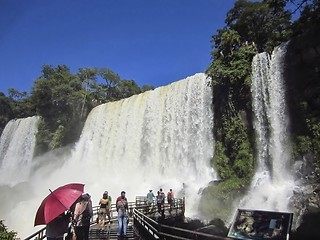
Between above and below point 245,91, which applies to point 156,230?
below

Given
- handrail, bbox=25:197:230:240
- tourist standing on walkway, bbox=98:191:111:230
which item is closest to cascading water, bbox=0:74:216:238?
handrail, bbox=25:197:230:240

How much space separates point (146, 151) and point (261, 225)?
907 inches

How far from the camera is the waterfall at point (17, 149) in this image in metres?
42.8

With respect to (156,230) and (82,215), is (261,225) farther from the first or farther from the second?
(82,215)

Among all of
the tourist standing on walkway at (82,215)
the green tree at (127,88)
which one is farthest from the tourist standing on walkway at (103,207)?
the green tree at (127,88)

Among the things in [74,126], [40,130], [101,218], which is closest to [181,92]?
[101,218]

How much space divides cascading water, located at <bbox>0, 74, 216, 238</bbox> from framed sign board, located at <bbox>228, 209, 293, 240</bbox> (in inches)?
558

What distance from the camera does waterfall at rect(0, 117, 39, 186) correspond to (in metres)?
42.8

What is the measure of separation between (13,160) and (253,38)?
111 ft

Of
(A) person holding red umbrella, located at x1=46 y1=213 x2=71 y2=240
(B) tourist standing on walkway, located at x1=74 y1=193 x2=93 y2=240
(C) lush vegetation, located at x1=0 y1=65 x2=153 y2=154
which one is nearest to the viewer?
(A) person holding red umbrella, located at x1=46 y1=213 x2=71 y2=240

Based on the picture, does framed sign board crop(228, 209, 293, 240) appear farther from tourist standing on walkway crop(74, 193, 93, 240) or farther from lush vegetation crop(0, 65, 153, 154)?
lush vegetation crop(0, 65, 153, 154)

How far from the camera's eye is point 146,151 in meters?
27.9

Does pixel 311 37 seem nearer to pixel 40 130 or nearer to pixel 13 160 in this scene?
pixel 40 130

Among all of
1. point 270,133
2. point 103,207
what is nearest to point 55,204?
point 103,207
